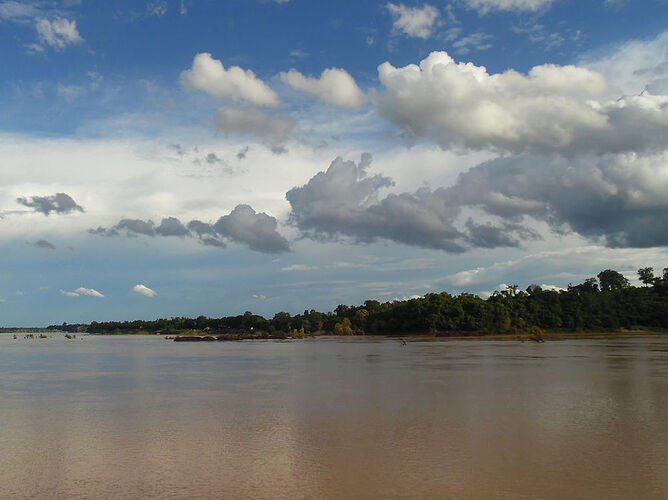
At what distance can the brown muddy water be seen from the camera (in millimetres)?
12094

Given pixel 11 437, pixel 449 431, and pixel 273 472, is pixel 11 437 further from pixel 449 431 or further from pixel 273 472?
pixel 449 431

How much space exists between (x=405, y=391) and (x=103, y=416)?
46.4 feet

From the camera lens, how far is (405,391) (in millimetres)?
27641

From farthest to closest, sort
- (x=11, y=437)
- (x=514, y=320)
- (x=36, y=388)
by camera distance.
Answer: (x=514, y=320)
(x=36, y=388)
(x=11, y=437)

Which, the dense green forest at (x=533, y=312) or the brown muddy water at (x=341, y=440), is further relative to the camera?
the dense green forest at (x=533, y=312)

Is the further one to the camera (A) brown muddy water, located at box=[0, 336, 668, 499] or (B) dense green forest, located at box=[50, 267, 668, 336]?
(B) dense green forest, located at box=[50, 267, 668, 336]

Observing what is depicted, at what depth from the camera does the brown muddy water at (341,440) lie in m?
12.1

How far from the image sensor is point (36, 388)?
3111 centimetres

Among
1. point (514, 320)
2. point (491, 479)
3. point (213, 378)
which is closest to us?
point (491, 479)

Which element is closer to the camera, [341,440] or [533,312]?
[341,440]

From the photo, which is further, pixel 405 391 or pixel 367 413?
pixel 405 391

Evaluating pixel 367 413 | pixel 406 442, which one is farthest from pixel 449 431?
pixel 367 413

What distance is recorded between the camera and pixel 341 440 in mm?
16531

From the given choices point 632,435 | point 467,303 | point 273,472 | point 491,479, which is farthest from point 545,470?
point 467,303
